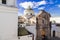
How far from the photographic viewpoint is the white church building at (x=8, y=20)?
14.0 feet

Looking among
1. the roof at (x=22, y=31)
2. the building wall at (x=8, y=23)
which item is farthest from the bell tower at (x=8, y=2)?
the roof at (x=22, y=31)

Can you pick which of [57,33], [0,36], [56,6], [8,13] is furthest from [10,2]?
[57,33]

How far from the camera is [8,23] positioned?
4.44m

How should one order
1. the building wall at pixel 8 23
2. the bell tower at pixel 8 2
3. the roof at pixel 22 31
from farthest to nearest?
1. the roof at pixel 22 31
2. the bell tower at pixel 8 2
3. the building wall at pixel 8 23

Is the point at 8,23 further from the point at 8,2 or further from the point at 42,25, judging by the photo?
the point at 42,25

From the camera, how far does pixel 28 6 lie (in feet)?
17.7

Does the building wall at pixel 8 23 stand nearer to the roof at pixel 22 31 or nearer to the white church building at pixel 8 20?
the white church building at pixel 8 20

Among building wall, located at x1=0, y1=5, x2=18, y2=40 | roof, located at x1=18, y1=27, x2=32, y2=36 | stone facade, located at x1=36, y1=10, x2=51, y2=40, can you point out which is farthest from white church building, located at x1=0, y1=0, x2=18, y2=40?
stone facade, located at x1=36, y1=10, x2=51, y2=40

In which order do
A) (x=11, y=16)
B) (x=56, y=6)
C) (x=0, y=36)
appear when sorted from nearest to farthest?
(x=0, y=36)
(x=11, y=16)
(x=56, y=6)

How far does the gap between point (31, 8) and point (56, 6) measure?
88cm

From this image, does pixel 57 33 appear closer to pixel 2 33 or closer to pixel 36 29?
pixel 36 29

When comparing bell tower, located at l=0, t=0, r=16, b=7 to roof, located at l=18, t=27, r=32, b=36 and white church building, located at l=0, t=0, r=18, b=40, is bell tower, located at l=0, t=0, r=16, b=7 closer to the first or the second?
white church building, located at l=0, t=0, r=18, b=40

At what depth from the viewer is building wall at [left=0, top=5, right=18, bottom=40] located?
425cm

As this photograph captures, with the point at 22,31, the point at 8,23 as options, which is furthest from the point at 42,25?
→ the point at 8,23
